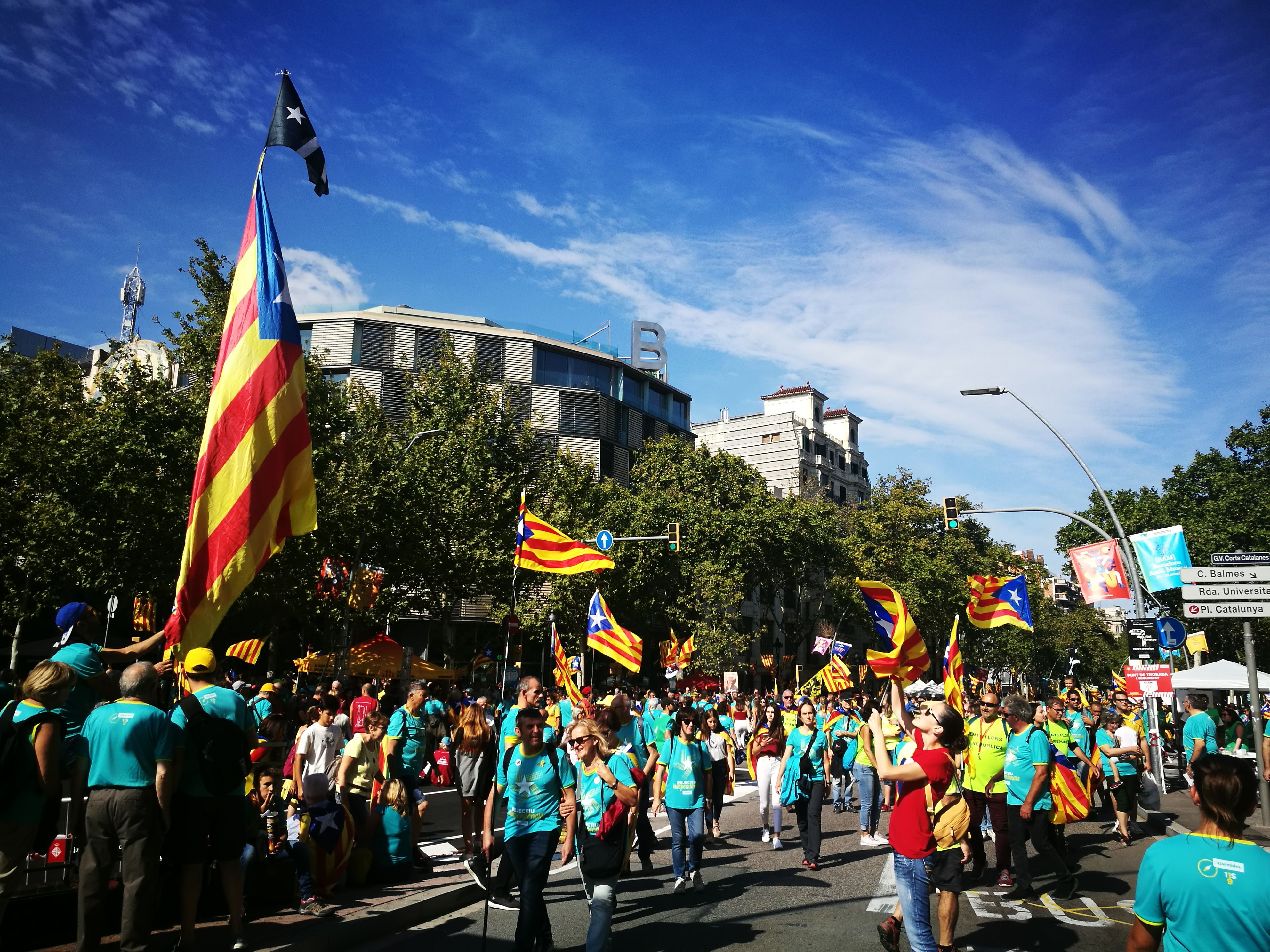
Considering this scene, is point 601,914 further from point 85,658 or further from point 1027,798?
point 1027,798

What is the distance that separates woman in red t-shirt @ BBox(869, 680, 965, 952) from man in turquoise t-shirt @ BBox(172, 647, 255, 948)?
4.05 m

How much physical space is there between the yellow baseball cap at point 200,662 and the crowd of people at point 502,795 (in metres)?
0.02

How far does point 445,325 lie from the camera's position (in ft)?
159

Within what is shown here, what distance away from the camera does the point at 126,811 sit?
5.29m

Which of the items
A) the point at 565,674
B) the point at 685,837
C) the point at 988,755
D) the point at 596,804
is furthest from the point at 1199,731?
the point at 596,804

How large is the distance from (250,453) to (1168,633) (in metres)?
19.4

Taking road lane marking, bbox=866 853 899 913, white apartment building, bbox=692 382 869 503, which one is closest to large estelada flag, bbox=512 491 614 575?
road lane marking, bbox=866 853 899 913

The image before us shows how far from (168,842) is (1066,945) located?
20.3ft

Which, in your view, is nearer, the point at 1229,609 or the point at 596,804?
the point at 596,804

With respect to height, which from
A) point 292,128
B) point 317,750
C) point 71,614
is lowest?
point 317,750

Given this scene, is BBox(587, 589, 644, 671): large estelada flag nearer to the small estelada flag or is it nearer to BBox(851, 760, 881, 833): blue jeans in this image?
BBox(851, 760, 881, 833): blue jeans

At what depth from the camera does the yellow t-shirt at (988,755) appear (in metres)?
8.57

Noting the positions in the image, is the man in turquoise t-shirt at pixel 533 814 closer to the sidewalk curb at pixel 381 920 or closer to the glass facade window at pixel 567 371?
the sidewalk curb at pixel 381 920

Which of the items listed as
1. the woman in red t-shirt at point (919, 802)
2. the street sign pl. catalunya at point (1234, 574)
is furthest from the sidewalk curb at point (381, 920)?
the street sign pl. catalunya at point (1234, 574)
